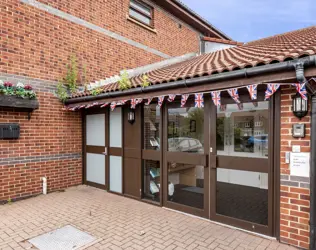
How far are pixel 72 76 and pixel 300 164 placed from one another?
19.6 feet

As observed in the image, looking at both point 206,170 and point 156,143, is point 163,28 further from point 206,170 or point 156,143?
point 206,170

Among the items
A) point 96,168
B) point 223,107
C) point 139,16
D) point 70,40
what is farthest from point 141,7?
point 223,107

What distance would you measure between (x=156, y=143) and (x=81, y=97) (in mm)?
2389

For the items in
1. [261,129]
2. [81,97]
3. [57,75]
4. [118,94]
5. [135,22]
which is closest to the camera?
[261,129]

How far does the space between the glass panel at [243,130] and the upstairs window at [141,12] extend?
654 cm

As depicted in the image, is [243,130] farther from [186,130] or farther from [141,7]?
[141,7]

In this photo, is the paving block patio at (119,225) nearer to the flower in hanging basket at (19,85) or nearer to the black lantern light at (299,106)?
the black lantern light at (299,106)

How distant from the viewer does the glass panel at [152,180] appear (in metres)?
5.40

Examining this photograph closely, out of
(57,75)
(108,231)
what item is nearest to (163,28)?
(57,75)

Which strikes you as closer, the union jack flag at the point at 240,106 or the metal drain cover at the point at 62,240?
the metal drain cover at the point at 62,240

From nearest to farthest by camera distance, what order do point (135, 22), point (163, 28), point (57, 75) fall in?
point (57, 75) < point (135, 22) < point (163, 28)

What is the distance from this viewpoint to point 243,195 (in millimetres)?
4145

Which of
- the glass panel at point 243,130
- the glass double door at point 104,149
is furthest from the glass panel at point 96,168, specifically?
the glass panel at point 243,130

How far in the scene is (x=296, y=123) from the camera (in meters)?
3.45
